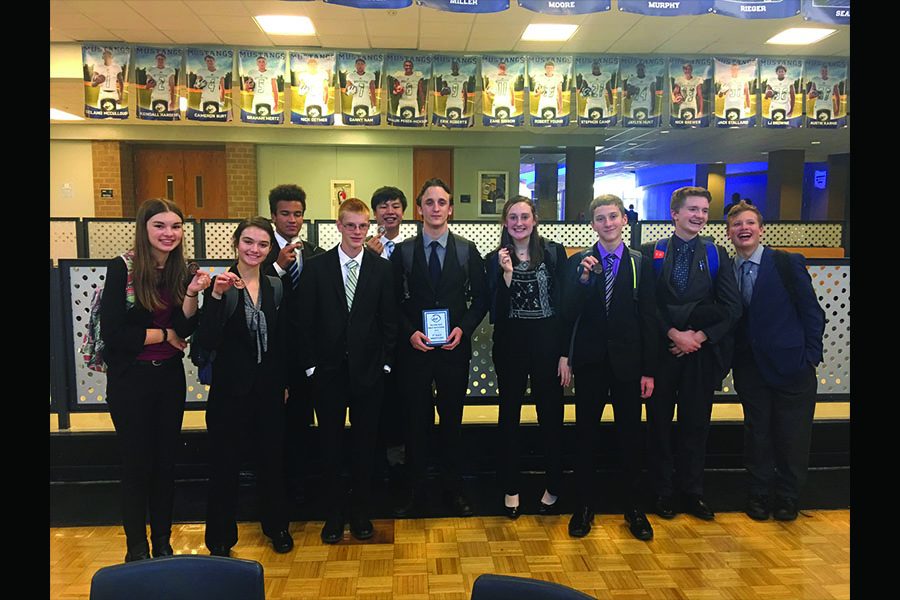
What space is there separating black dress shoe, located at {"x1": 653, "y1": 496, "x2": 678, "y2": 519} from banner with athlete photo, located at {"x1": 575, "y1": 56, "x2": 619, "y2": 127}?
4.69 meters

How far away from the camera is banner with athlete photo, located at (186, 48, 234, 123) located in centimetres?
629

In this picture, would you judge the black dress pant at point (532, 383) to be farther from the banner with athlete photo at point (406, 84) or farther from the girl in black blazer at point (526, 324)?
the banner with athlete photo at point (406, 84)

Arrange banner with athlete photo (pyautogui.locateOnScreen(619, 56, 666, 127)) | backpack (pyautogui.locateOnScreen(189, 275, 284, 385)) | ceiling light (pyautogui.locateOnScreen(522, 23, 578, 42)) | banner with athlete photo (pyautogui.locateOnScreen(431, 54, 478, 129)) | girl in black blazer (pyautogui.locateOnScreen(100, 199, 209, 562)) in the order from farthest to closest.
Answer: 1. ceiling light (pyautogui.locateOnScreen(522, 23, 578, 42))
2. banner with athlete photo (pyautogui.locateOnScreen(619, 56, 666, 127))
3. banner with athlete photo (pyautogui.locateOnScreen(431, 54, 478, 129))
4. backpack (pyautogui.locateOnScreen(189, 275, 284, 385))
5. girl in black blazer (pyautogui.locateOnScreen(100, 199, 209, 562))

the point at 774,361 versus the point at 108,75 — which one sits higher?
the point at 108,75

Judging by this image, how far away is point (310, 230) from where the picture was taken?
19.7 ft

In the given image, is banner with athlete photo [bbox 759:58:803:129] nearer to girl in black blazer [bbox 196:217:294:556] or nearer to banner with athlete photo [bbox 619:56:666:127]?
banner with athlete photo [bbox 619:56:666:127]

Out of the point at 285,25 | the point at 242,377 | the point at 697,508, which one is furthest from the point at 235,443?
the point at 285,25

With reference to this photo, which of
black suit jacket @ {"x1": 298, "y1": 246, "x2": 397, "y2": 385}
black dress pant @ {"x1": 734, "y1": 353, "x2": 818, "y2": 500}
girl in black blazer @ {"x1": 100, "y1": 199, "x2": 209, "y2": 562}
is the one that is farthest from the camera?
black dress pant @ {"x1": 734, "y1": 353, "x2": 818, "y2": 500}

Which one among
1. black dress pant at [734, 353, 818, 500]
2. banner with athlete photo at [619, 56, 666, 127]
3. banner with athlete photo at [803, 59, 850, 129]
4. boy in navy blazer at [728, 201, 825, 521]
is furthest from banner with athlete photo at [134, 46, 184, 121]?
banner with athlete photo at [803, 59, 850, 129]

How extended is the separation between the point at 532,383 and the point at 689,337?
0.93 m

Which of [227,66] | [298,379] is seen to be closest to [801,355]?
[298,379]

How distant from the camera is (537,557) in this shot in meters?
2.92

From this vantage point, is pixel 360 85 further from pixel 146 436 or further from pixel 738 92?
pixel 146 436

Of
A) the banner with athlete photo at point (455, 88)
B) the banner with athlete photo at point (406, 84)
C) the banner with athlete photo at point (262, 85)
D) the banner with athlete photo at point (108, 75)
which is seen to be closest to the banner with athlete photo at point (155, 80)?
the banner with athlete photo at point (108, 75)
